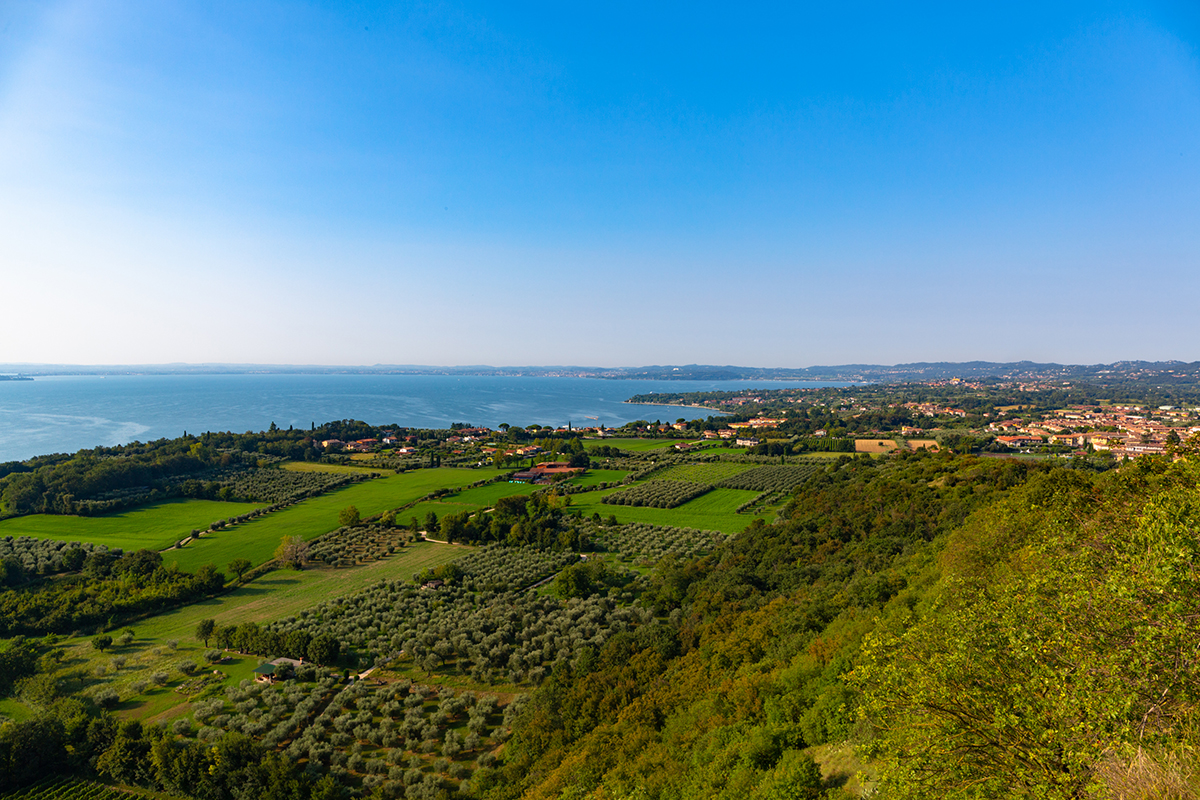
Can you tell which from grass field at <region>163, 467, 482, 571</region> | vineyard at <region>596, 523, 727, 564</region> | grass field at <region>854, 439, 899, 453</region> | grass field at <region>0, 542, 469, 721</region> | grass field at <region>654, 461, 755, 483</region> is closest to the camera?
grass field at <region>0, 542, 469, 721</region>

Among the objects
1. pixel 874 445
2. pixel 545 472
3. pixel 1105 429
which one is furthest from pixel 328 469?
pixel 1105 429

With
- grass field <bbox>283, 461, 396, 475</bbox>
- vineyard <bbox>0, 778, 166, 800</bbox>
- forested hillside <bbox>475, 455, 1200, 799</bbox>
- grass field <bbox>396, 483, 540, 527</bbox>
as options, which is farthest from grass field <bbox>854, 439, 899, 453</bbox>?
vineyard <bbox>0, 778, 166, 800</bbox>

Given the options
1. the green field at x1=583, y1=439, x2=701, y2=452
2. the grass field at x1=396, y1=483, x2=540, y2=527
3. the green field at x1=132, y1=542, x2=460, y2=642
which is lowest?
the green field at x1=132, y1=542, x2=460, y2=642

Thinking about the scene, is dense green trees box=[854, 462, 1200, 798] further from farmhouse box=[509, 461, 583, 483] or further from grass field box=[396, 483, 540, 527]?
farmhouse box=[509, 461, 583, 483]

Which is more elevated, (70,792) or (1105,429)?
(1105,429)

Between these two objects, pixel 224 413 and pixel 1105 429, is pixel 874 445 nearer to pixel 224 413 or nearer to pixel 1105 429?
pixel 1105 429
